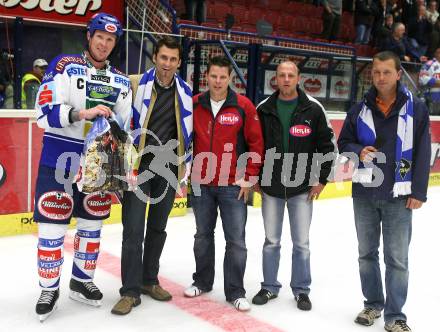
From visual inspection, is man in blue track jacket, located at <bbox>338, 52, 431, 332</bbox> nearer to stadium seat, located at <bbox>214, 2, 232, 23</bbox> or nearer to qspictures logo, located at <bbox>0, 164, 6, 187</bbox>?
qspictures logo, located at <bbox>0, 164, 6, 187</bbox>

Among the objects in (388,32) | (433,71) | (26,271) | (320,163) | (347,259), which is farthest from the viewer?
(388,32)

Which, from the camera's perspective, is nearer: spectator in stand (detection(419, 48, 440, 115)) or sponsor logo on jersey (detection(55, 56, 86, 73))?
sponsor logo on jersey (detection(55, 56, 86, 73))

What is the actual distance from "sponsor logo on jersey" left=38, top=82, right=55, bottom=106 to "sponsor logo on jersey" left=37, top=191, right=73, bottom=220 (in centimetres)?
57

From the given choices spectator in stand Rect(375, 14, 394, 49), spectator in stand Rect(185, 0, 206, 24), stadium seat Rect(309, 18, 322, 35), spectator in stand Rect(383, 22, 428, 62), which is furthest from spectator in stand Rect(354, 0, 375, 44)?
spectator in stand Rect(185, 0, 206, 24)

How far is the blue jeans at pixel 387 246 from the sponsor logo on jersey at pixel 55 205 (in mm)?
1834

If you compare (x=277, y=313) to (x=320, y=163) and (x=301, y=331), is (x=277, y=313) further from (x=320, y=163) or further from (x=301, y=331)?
(x=320, y=163)

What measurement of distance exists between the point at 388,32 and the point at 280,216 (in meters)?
10.3

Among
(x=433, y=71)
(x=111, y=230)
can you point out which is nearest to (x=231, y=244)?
(x=111, y=230)

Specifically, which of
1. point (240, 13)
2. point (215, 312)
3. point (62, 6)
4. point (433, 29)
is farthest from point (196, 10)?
point (215, 312)

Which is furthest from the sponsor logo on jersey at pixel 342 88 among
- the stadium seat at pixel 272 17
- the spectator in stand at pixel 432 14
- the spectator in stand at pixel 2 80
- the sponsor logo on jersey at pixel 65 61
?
the spectator in stand at pixel 432 14

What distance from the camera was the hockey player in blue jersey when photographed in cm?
348

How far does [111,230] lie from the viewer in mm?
6141

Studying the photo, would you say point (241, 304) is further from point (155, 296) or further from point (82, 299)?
point (82, 299)

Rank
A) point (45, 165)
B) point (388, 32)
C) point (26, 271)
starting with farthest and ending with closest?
point (388, 32)
point (26, 271)
point (45, 165)
